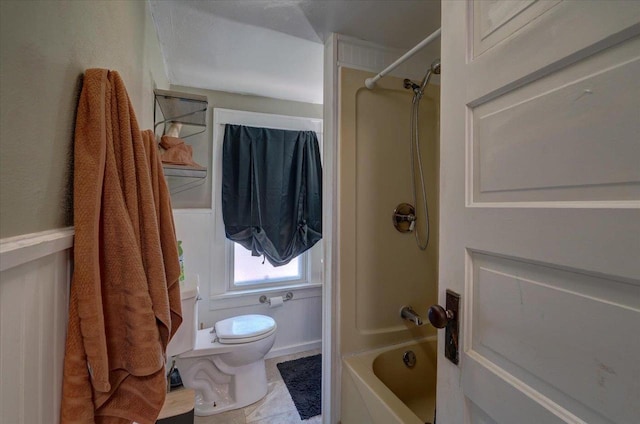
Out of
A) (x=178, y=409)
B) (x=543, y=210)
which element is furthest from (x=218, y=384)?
(x=543, y=210)

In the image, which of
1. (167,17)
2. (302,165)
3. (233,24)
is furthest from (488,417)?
(302,165)

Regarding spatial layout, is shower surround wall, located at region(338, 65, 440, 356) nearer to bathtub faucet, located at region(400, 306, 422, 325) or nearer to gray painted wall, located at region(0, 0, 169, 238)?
bathtub faucet, located at region(400, 306, 422, 325)

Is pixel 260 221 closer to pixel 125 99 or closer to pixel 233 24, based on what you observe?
pixel 233 24

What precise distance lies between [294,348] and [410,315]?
1384mm

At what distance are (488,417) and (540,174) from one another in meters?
Answer: 0.53

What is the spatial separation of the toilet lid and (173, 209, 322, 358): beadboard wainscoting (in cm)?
31

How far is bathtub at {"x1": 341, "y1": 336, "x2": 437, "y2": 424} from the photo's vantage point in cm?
114

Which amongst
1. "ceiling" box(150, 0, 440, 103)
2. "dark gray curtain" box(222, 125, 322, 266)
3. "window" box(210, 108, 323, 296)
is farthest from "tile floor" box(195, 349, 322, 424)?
"ceiling" box(150, 0, 440, 103)

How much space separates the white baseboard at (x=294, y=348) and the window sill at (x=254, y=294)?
445mm

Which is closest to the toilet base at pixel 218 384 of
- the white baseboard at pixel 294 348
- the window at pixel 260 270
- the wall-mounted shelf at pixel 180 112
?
the white baseboard at pixel 294 348

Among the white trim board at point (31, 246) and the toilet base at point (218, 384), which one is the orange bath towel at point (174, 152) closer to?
the white trim board at point (31, 246)

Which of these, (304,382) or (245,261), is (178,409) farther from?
(245,261)

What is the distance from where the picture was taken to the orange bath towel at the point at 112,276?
20.3 inches

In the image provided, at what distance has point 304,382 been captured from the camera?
6.84ft
